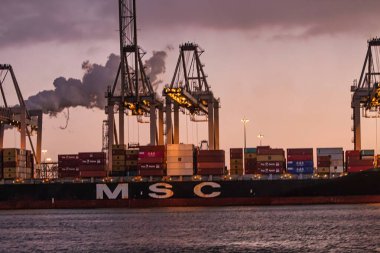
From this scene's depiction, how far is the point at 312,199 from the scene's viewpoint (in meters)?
95.0

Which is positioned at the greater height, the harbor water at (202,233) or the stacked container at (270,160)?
the stacked container at (270,160)

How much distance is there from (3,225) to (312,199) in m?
36.8

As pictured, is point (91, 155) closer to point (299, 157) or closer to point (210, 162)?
point (210, 162)

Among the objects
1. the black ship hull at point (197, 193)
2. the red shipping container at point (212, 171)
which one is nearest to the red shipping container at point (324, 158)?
the black ship hull at point (197, 193)

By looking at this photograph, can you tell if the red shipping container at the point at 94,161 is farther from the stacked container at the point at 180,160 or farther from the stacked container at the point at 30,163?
the stacked container at the point at 30,163

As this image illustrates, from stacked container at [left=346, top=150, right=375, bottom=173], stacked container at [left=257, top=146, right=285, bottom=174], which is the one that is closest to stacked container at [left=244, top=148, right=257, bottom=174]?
stacked container at [left=257, top=146, right=285, bottom=174]

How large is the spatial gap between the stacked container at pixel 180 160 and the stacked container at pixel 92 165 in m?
7.06

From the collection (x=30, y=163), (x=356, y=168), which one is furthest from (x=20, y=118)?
(x=356, y=168)

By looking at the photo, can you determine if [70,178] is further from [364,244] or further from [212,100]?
[364,244]

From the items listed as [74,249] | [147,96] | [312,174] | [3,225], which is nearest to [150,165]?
[147,96]

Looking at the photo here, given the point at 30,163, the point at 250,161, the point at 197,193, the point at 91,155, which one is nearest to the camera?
the point at 250,161

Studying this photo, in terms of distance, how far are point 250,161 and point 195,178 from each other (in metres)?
5.84

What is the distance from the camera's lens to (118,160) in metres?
93.9

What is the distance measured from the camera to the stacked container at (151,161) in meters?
90.6
